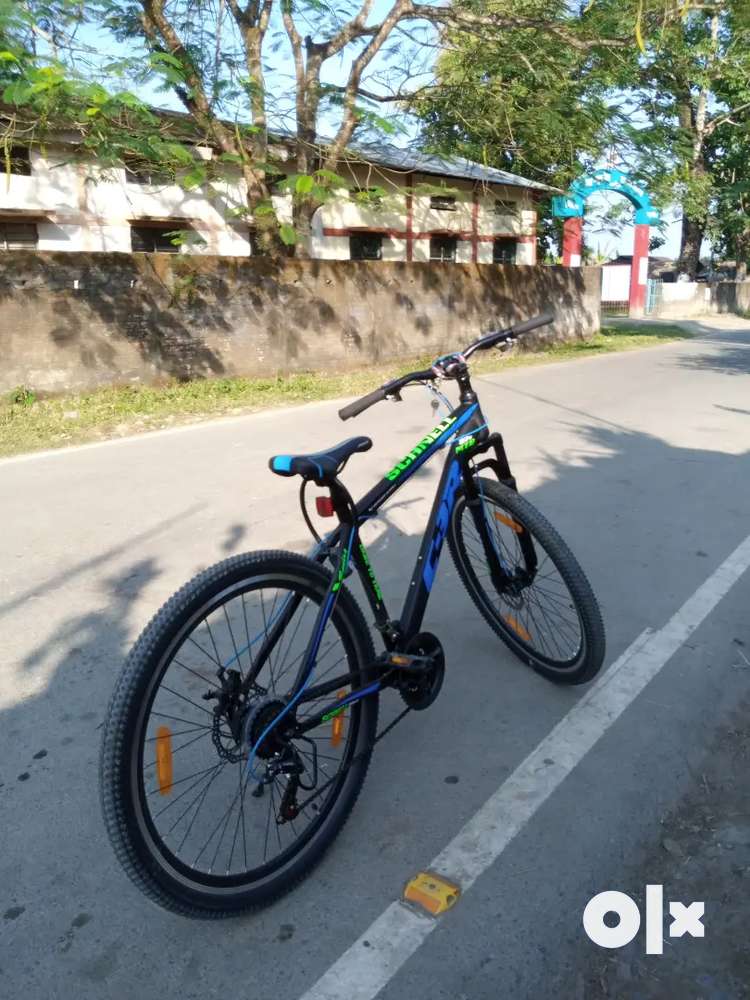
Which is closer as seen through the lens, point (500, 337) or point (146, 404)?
point (500, 337)

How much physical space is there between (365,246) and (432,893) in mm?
22591

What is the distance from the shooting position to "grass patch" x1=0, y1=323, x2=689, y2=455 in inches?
331

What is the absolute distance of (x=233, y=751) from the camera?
219 cm

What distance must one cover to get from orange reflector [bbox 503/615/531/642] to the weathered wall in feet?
25.6

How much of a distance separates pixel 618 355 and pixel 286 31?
866cm

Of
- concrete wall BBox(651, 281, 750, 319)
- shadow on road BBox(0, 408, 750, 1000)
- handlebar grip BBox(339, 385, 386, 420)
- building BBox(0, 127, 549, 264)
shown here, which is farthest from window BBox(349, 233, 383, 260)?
handlebar grip BBox(339, 385, 386, 420)

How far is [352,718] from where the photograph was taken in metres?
2.46

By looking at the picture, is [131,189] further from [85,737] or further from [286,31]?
[85,737]

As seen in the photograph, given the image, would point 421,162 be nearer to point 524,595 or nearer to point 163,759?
point 524,595

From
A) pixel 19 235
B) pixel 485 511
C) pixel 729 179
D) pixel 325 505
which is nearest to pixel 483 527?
pixel 485 511

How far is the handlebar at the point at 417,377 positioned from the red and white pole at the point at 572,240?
76.9 ft

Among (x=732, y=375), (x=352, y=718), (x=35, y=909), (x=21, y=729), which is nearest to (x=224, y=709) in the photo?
(x=352, y=718)

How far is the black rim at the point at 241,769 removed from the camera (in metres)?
2.12

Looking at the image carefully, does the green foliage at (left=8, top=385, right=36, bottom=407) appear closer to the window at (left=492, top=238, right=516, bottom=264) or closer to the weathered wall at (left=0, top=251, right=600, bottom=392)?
the weathered wall at (left=0, top=251, right=600, bottom=392)
